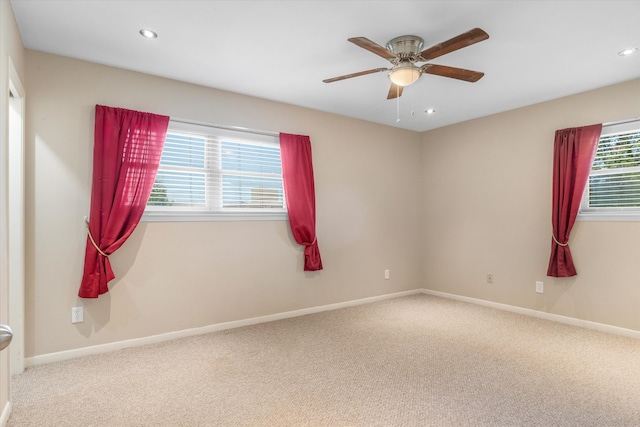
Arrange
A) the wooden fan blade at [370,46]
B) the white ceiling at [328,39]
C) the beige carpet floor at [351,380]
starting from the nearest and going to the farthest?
the beige carpet floor at [351,380], the wooden fan blade at [370,46], the white ceiling at [328,39]

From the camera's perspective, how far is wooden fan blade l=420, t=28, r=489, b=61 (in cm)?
209

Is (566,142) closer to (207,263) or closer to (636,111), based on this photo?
(636,111)

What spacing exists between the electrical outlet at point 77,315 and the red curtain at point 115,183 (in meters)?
0.15

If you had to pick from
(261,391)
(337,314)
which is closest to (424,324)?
(337,314)

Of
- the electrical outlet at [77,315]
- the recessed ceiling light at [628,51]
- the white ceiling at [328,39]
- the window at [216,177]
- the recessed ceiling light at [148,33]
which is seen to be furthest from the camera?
the window at [216,177]

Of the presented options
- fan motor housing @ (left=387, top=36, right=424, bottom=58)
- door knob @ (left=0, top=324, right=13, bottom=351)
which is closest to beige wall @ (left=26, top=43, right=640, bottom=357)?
fan motor housing @ (left=387, top=36, right=424, bottom=58)

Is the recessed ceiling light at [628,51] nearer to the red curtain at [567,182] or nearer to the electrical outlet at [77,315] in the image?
the red curtain at [567,182]

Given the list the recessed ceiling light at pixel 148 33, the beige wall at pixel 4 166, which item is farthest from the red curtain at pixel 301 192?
the beige wall at pixel 4 166

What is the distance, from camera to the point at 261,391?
236 centimetres

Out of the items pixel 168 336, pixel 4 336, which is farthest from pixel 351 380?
pixel 4 336

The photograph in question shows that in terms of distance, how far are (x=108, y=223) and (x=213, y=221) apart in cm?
94

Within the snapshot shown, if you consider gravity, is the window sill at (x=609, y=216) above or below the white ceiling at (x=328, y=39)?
below

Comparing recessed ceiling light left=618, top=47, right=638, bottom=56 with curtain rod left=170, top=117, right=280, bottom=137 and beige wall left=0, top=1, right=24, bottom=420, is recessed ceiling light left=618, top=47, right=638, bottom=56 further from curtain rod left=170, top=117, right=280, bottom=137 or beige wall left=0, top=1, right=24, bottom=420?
beige wall left=0, top=1, right=24, bottom=420

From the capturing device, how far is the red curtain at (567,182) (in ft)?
12.1
